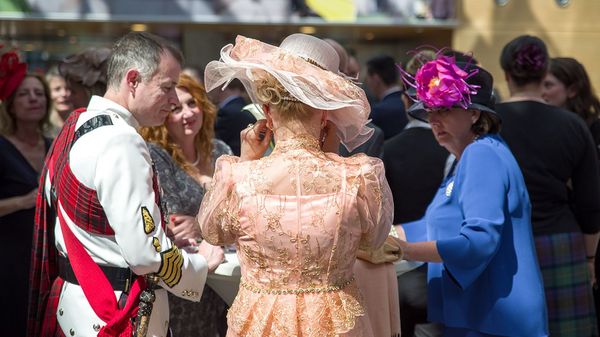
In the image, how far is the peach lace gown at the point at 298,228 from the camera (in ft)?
7.19

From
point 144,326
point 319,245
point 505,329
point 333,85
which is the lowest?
point 505,329

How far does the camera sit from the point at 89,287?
2463 millimetres

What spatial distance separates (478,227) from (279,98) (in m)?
0.95

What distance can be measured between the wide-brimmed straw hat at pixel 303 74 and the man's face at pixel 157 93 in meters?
0.24

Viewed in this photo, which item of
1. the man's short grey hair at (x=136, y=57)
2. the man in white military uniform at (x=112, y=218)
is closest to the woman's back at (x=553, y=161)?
the man in white military uniform at (x=112, y=218)

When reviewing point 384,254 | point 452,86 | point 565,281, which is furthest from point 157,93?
point 565,281

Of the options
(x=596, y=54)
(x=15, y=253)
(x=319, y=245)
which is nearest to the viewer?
(x=319, y=245)

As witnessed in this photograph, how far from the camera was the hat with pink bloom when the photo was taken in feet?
9.65

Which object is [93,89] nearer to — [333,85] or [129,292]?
[129,292]

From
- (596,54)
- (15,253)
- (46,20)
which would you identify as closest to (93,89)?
Result: (15,253)

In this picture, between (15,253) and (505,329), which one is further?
(15,253)

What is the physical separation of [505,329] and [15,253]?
2.51 metres

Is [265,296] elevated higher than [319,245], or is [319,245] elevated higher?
[319,245]

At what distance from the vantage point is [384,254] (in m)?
2.62
